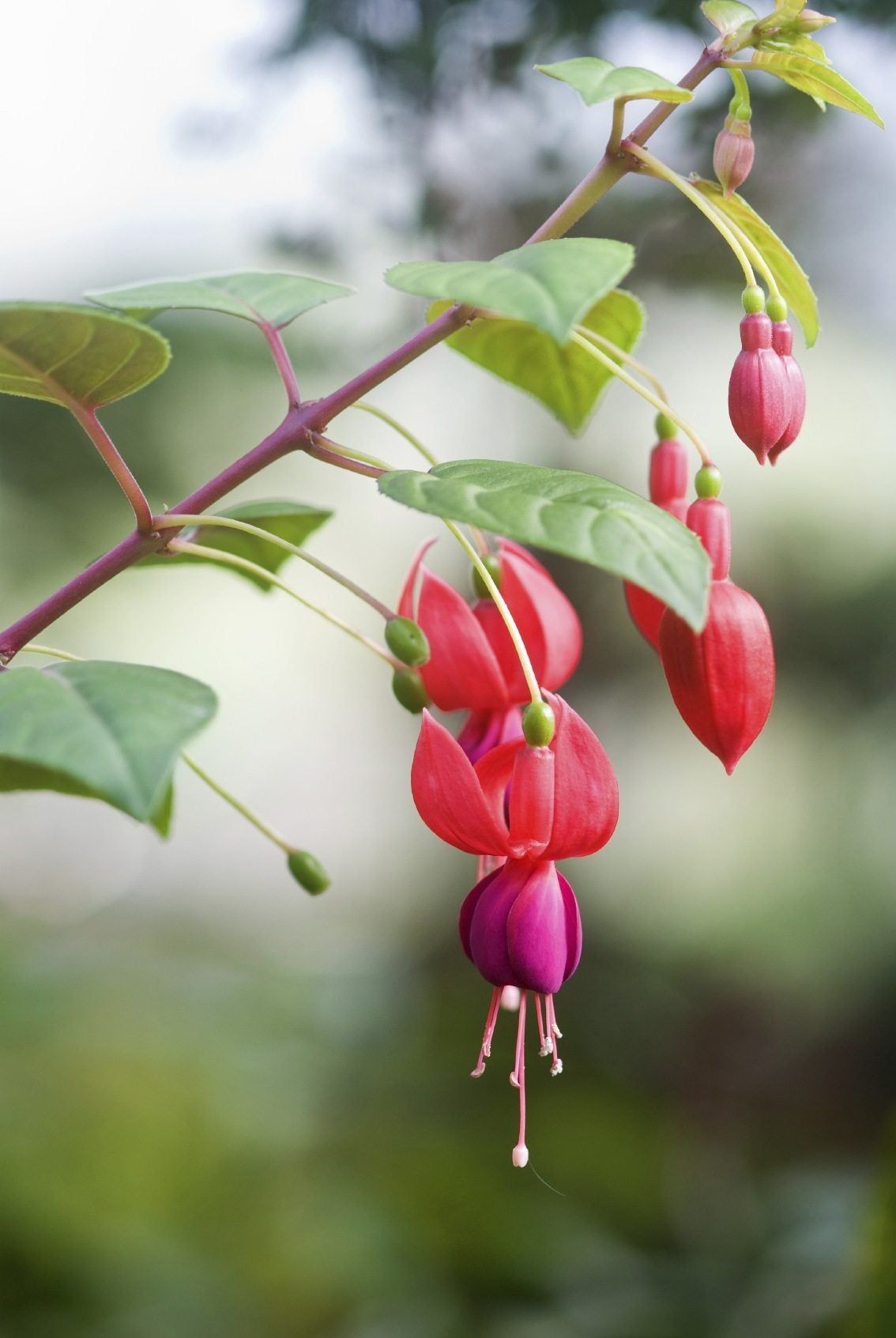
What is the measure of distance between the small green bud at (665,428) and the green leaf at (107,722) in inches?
12.9

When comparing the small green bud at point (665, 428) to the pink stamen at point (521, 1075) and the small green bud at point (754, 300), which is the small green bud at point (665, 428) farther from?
the pink stamen at point (521, 1075)

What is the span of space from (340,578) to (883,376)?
8.15 feet

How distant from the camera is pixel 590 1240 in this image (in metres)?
1.88

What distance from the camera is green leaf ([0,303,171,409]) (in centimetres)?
44

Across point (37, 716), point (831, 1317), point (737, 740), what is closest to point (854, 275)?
point (831, 1317)

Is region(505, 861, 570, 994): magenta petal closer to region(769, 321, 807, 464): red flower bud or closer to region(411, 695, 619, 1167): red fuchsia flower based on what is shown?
region(411, 695, 619, 1167): red fuchsia flower

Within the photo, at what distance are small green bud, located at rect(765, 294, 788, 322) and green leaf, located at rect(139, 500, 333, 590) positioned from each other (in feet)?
0.98

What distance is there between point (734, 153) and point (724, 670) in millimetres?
221

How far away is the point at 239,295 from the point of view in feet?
1.72

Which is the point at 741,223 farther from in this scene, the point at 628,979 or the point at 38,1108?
the point at 628,979

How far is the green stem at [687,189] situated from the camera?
49 centimetres

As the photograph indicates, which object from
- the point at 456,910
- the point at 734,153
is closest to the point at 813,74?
the point at 734,153

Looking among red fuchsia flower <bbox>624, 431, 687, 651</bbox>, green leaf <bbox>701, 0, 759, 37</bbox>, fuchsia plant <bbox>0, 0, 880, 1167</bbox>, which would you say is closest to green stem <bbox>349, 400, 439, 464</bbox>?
fuchsia plant <bbox>0, 0, 880, 1167</bbox>

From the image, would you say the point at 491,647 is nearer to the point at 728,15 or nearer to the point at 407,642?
the point at 407,642
